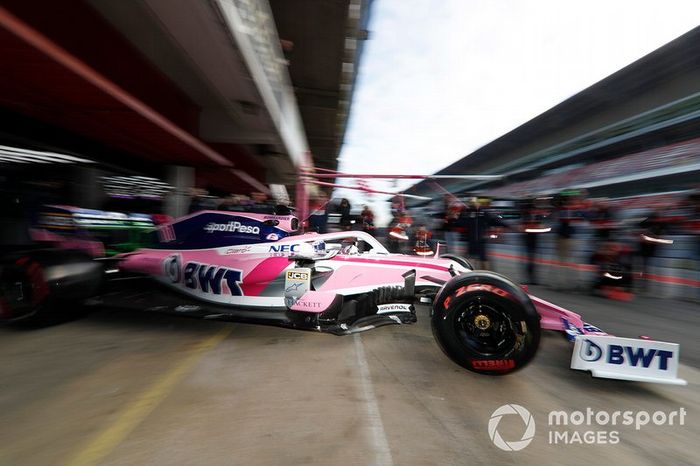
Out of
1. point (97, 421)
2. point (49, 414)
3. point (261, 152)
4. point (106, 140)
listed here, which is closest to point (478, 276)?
point (97, 421)

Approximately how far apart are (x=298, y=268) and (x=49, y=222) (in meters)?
3.17

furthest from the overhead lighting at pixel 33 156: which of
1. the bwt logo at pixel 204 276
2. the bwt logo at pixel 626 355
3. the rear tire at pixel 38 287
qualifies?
the bwt logo at pixel 626 355

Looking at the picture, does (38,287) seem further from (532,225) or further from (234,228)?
(532,225)

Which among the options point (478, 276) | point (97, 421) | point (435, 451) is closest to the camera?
point (435, 451)

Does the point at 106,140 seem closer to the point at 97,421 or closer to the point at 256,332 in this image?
the point at 256,332

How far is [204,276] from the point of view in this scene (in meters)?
3.78

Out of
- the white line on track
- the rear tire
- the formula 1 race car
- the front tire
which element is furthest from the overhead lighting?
the front tire

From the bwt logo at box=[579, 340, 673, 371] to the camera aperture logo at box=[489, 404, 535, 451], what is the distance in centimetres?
65

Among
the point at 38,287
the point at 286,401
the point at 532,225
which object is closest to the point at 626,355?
the point at 286,401

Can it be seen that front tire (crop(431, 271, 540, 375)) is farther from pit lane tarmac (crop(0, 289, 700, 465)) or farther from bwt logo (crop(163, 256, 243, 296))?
bwt logo (crop(163, 256, 243, 296))

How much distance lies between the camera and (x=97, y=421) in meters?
2.04

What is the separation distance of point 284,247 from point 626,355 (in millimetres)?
2959

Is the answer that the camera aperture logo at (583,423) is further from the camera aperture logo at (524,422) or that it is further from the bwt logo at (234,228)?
the bwt logo at (234,228)

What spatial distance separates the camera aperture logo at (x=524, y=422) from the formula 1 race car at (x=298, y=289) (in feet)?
1.08
